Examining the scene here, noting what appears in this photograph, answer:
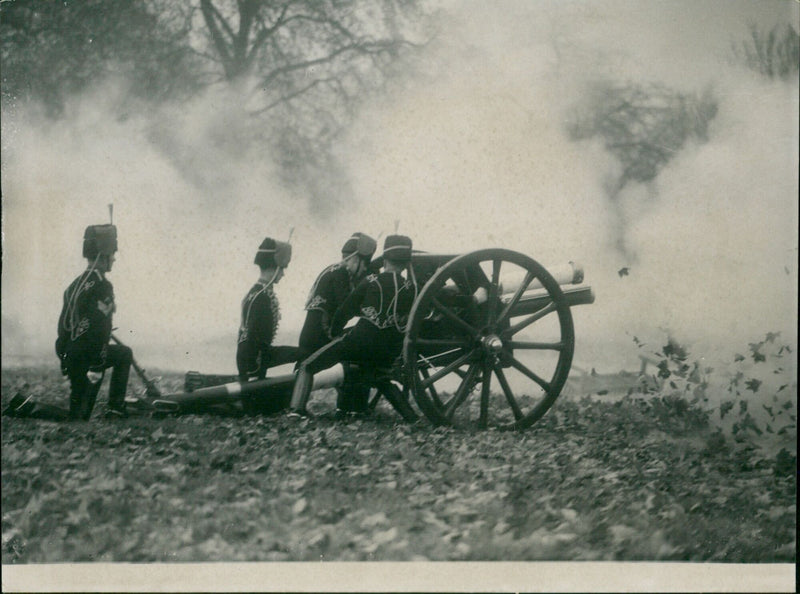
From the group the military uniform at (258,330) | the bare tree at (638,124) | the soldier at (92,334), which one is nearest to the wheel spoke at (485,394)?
the bare tree at (638,124)

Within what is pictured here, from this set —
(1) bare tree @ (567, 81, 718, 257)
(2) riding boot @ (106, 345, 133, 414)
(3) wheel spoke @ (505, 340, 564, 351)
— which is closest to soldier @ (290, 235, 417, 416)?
(3) wheel spoke @ (505, 340, 564, 351)

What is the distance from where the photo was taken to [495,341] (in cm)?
453

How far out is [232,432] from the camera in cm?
435

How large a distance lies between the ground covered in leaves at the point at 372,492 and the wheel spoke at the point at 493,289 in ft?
2.14

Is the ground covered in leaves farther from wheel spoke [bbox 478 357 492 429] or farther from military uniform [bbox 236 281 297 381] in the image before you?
military uniform [bbox 236 281 297 381]

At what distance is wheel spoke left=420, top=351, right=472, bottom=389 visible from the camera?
444cm

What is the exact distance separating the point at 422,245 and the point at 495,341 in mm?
676

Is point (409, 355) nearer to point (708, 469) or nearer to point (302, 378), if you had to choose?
point (302, 378)

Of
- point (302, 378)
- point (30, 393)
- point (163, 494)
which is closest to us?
point (163, 494)

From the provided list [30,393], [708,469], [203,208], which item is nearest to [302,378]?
[203,208]

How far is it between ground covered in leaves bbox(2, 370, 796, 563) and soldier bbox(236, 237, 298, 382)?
0.32 metres

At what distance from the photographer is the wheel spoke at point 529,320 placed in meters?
4.58

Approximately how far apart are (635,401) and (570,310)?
631mm

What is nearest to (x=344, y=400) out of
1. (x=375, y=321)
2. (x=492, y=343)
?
(x=375, y=321)
